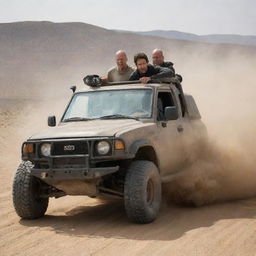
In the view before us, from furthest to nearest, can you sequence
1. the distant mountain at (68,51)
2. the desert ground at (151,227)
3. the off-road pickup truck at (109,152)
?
the distant mountain at (68,51), the off-road pickup truck at (109,152), the desert ground at (151,227)

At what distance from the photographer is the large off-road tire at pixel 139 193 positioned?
6828mm

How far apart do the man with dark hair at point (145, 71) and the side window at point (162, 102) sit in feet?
0.90

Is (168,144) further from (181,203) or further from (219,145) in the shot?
(219,145)

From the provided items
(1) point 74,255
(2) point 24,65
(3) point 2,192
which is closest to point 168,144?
(1) point 74,255

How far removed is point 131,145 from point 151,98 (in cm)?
127

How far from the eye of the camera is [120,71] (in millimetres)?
9555

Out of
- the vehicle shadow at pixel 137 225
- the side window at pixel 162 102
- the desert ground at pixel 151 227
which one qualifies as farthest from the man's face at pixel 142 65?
the vehicle shadow at pixel 137 225

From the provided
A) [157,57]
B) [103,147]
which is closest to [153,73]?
[157,57]

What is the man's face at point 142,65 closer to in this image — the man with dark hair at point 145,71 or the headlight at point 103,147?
the man with dark hair at point 145,71

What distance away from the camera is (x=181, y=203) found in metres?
8.48

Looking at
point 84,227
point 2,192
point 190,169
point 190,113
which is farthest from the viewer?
point 2,192

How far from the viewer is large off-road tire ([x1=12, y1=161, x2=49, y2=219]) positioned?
7.32 metres

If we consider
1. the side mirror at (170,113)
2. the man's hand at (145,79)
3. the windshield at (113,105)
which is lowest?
the side mirror at (170,113)

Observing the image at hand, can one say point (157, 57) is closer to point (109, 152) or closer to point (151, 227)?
point (109, 152)
